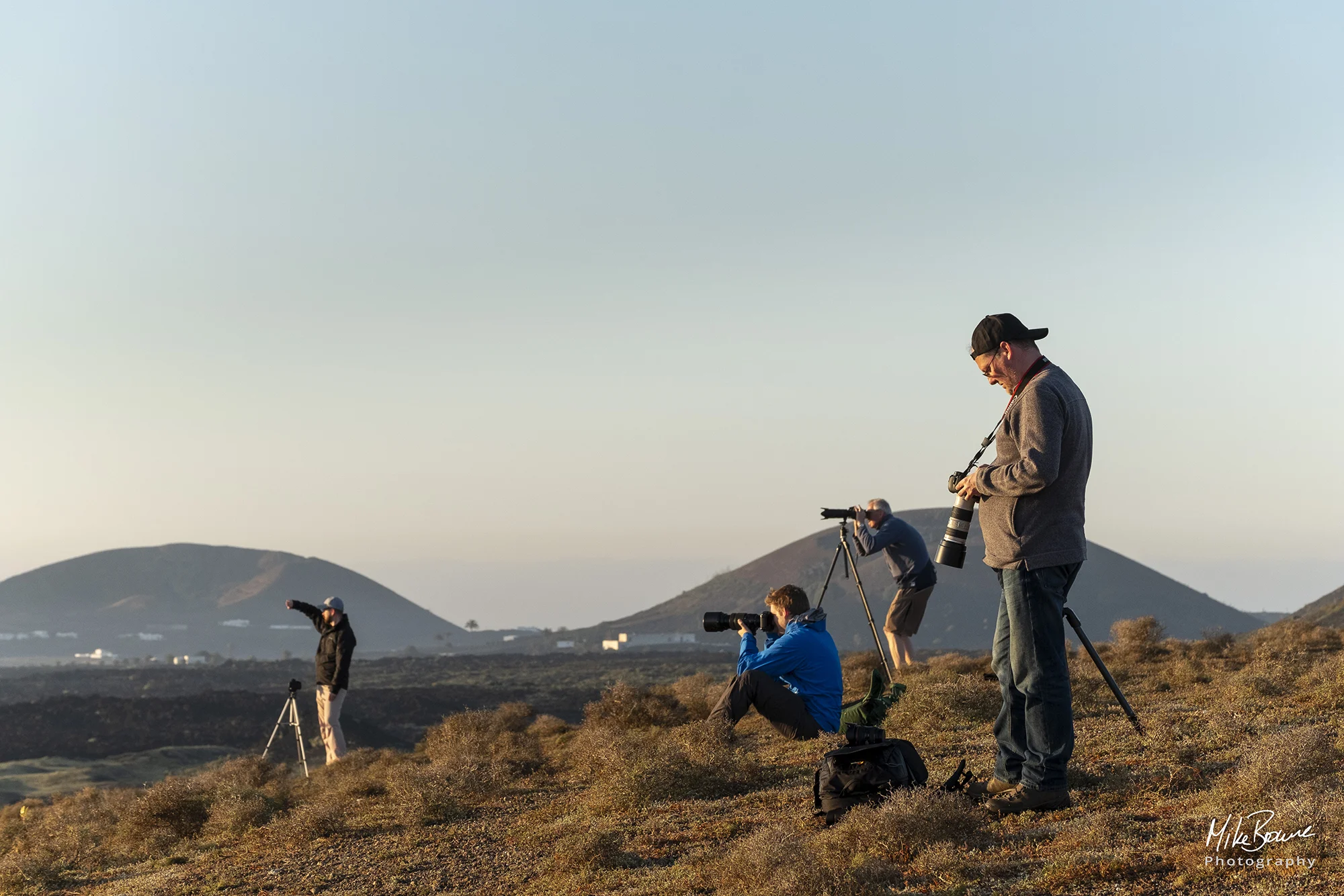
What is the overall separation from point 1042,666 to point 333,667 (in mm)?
9414

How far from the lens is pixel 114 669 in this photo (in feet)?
236

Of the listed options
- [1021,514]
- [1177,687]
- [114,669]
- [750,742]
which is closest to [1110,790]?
[1021,514]

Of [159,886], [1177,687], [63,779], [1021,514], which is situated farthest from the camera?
[63,779]

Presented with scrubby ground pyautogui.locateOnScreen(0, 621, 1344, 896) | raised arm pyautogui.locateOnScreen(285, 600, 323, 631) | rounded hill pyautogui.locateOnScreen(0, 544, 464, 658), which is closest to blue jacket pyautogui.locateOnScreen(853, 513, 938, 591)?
scrubby ground pyautogui.locateOnScreen(0, 621, 1344, 896)

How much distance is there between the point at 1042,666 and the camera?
193 inches

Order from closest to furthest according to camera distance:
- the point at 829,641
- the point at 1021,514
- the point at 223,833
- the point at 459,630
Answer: the point at 1021,514
the point at 829,641
the point at 223,833
the point at 459,630

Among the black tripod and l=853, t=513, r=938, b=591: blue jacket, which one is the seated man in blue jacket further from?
l=853, t=513, r=938, b=591: blue jacket

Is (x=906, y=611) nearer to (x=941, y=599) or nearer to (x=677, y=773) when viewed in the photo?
(x=677, y=773)

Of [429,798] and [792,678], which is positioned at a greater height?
[792,678]

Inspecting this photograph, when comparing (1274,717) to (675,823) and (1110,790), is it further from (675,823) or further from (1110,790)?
(675,823)

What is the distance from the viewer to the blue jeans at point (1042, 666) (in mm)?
4906

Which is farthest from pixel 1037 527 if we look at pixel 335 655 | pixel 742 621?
pixel 335 655

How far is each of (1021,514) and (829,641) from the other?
2.99 metres

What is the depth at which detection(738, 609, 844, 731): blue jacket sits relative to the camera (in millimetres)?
7664
